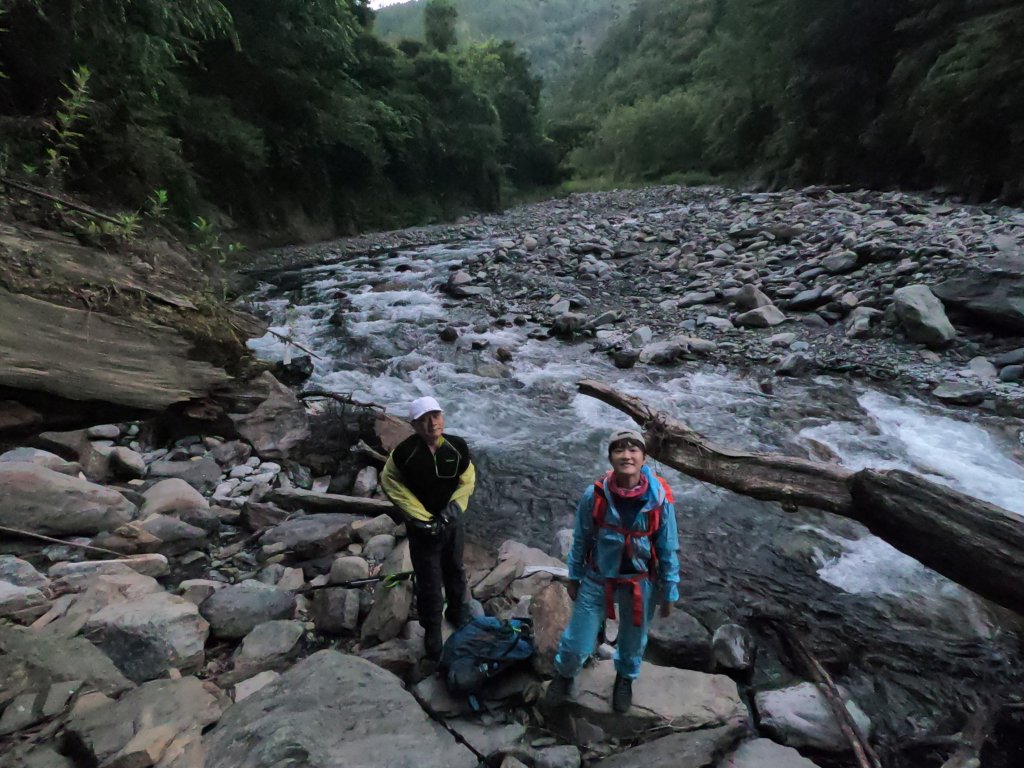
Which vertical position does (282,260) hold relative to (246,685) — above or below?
above

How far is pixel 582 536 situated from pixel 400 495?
100 cm

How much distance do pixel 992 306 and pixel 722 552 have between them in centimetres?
574

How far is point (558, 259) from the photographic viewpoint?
13.3 meters

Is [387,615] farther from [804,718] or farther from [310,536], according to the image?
[804,718]

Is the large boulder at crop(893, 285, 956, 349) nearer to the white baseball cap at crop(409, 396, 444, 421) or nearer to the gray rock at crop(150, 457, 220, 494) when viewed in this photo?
the white baseball cap at crop(409, 396, 444, 421)

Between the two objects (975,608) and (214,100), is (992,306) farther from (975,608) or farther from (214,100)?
(214,100)

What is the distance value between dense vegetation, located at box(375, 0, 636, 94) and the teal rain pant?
397ft

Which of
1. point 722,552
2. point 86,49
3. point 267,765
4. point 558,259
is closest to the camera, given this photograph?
point 267,765

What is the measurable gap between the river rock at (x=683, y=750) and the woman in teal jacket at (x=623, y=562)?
0.69ft

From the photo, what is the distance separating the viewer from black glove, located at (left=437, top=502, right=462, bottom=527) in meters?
2.98

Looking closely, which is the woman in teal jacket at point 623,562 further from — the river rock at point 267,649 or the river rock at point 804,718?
the river rock at point 267,649

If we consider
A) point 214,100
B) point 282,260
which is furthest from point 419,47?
point 282,260

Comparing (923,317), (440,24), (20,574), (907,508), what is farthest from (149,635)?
(440,24)

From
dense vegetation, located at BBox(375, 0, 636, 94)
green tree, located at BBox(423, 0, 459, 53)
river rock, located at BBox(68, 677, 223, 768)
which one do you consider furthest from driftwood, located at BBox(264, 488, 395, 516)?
dense vegetation, located at BBox(375, 0, 636, 94)
